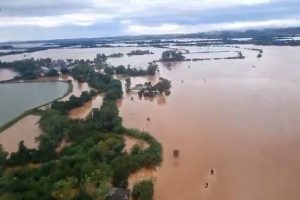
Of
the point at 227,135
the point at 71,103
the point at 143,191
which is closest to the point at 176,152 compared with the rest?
the point at 227,135

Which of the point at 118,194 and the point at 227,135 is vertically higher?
the point at 118,194

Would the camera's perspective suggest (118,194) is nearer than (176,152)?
Yes

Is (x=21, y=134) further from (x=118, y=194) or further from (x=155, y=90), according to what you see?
(x=155, y=90)

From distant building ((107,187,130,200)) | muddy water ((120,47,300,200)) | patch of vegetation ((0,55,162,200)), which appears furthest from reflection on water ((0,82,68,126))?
distant building ((107,187,130,200))

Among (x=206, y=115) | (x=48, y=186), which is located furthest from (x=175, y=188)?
(x=206, y=115)

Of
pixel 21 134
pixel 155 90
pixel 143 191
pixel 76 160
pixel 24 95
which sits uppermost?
pixel 76 160

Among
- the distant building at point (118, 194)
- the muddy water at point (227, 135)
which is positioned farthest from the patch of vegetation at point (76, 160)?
the muddy water at point (227, 135)
